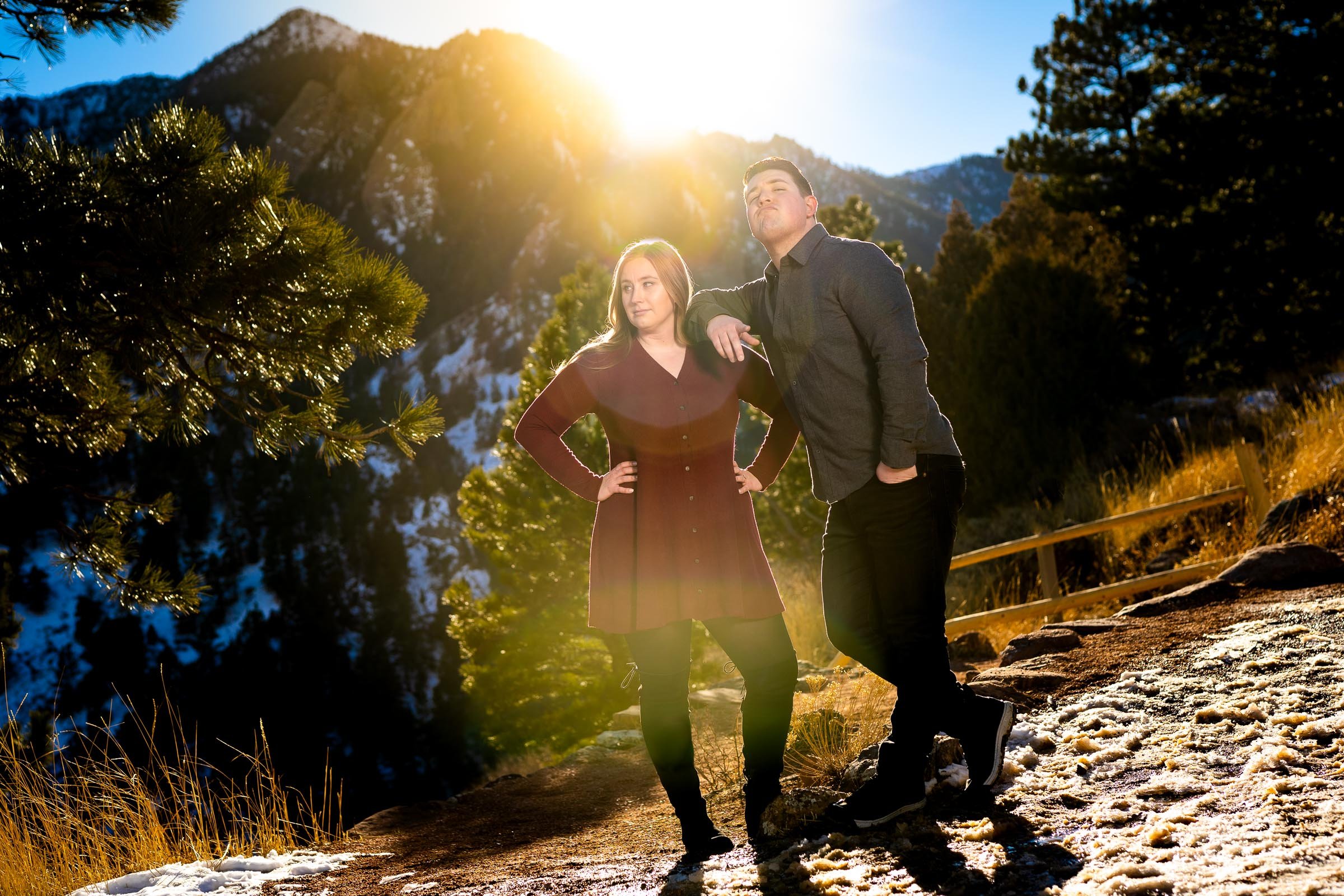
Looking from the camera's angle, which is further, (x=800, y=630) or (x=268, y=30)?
(x=268, y=30)

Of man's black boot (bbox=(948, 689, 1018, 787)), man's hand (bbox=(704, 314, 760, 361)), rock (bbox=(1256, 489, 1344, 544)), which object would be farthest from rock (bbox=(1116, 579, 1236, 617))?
man's hand (bbox=(704, 314, 760, 361))

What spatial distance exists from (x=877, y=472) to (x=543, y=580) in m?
11.8

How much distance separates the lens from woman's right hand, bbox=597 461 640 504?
235 cm

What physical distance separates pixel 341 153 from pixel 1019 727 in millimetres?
87833

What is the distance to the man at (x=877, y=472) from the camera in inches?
83.7

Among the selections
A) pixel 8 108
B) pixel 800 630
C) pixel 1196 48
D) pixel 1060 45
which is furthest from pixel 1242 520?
pixel 8 108

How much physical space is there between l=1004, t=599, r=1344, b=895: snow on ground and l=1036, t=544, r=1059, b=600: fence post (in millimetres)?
2348

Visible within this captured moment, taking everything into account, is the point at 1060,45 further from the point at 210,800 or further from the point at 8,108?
the point at 8,108

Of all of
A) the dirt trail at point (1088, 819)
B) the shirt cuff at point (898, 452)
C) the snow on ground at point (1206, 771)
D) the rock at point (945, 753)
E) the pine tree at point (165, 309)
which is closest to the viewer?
the snow on ground at point (1206, 771)

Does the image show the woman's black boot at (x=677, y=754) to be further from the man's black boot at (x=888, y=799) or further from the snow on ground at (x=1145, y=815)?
the man's black boot at (x=888, y=799)

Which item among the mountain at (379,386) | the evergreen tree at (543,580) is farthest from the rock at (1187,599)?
the mountain at (379,386)

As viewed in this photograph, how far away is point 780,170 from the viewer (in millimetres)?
2318

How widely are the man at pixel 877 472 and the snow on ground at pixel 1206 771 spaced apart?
1.05 ft

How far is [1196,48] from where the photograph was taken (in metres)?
15.5
